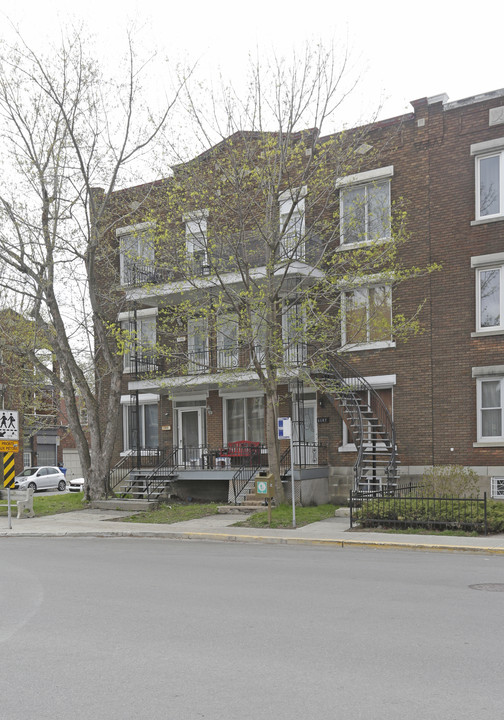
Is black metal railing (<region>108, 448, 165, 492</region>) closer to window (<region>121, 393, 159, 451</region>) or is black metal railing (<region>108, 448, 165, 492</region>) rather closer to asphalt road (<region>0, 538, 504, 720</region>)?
window (<region>121, 393, 159, 451</region>)

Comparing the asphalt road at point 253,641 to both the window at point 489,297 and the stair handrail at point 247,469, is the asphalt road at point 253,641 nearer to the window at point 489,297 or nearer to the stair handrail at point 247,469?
the window at point 489,297

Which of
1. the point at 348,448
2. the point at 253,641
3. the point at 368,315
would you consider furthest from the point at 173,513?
the point at 253,641

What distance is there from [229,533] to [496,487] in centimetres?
756

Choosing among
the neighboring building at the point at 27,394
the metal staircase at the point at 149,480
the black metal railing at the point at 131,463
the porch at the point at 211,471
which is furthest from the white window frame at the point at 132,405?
the neighboring building at the point at 27,394

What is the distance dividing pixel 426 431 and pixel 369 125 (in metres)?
8.61

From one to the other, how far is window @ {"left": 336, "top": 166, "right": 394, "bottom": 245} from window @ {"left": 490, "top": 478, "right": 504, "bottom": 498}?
7.50 metres

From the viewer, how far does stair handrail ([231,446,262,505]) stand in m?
21.7

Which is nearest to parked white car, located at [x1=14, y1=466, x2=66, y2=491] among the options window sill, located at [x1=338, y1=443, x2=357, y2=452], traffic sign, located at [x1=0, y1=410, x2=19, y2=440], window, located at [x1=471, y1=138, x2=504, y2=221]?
traffic sign, located at [x1=0, y1=410, x2=19, y2=440]

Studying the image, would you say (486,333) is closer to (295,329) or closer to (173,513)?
(295,329)

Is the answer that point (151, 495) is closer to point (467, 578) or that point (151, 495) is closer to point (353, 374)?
point (353, 374)

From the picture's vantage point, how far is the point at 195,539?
1667 cm

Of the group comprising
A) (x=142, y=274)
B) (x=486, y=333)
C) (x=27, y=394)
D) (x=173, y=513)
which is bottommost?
(x=173, y=513)

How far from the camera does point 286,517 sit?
59.9 feet

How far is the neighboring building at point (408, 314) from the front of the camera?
64.5 ft
